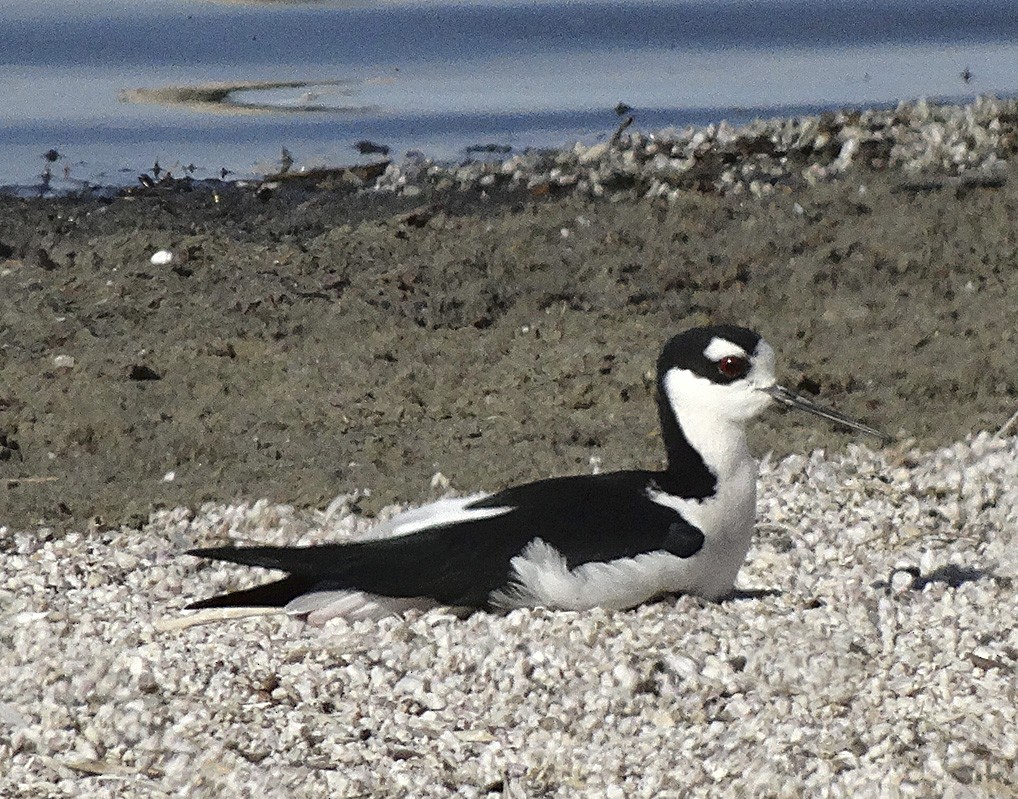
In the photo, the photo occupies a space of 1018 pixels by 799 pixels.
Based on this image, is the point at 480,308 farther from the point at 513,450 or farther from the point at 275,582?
the point at 275,582

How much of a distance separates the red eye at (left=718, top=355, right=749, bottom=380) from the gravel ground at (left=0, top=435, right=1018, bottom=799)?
2.02 feet

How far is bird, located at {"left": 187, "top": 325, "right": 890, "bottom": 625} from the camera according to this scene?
16.8ft

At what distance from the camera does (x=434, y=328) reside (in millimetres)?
8445

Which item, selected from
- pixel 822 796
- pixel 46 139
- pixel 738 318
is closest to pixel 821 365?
pixel 738 318

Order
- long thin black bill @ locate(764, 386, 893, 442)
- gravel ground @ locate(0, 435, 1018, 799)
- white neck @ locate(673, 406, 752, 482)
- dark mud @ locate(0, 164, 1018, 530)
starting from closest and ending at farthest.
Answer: gravel ground @ locate(0, 435, 1018, 799)
white neck @ locate(673, 406, 752, 482)
long thin black bill @ locate(764, 386, 893, 442)
dark mud @ locate(0, 164, 1018, 530)

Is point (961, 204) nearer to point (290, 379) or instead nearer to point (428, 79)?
point (290, 379)

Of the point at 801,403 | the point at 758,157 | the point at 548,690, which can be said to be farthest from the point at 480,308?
the point at 548,690

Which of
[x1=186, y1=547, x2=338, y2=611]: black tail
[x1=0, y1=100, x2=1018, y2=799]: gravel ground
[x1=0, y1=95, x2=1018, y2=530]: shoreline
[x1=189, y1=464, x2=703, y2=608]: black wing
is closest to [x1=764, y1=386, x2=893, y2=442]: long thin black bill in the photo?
[x1=0, y1=100, x2=1018, y2=799]: gravel ground

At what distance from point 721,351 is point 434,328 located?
10.5 ft

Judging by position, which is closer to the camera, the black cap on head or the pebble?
the black cap on head

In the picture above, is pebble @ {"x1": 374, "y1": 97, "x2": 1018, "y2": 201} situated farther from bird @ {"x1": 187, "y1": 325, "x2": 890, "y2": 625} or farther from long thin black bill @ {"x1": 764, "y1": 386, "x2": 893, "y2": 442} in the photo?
bird @ {"x1": 187, "y1": 325, "x2": 890, "y2": 625}

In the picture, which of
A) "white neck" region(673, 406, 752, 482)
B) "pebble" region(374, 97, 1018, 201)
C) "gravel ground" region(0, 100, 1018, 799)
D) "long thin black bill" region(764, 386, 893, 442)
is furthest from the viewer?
"pebble" region(374, 97, 1018, 201)

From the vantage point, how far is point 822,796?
4.16m

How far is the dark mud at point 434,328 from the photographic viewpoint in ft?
22.4
